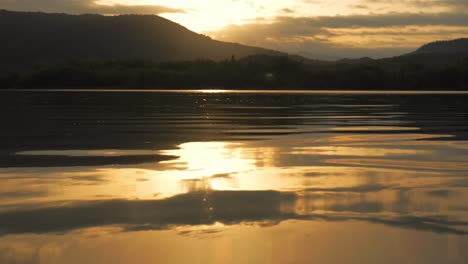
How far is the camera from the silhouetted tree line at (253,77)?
149 metres

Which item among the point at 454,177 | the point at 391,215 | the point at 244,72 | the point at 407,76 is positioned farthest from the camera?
the point at 244,72

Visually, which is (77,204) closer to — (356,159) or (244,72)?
(356,159)

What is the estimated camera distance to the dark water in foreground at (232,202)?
7.56m

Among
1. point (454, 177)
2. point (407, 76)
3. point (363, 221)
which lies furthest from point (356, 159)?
point (407, 76)

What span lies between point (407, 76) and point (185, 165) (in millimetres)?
143541

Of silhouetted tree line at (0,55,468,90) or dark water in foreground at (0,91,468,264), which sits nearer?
dark water in foreground at (0,91,468,264)

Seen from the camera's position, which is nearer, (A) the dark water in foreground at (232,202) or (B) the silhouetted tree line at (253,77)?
(A) the dark water in foreground at (232,202)

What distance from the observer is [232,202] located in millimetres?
10219

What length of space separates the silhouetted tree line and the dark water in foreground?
133628 millimetres

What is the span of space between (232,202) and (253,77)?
503 ft

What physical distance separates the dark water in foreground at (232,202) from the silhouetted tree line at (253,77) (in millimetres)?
133628

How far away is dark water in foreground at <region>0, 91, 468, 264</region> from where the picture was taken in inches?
298

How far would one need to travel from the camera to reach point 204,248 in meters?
7.65

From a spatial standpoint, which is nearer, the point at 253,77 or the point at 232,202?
the point at 232,202
